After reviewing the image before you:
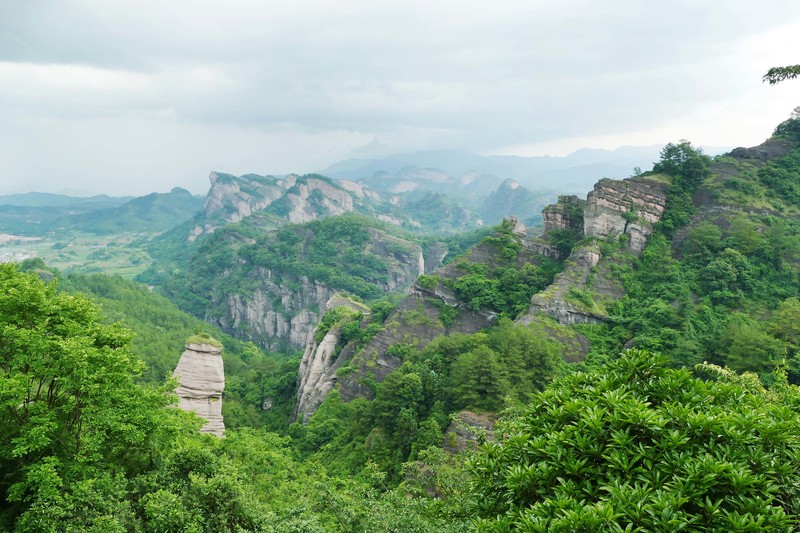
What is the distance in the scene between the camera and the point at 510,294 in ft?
124

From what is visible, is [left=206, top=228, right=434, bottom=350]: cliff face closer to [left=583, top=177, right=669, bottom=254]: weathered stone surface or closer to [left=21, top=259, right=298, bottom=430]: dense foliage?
[left=21, top=259, right=298, bottom=430]: dense foliage

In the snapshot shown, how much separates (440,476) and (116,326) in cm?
997

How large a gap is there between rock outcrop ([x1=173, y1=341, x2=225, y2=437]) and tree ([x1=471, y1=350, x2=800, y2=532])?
26.0m

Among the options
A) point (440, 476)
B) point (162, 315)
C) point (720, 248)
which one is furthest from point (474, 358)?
point (162, 315)

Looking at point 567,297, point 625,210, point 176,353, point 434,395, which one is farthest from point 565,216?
point 176,353

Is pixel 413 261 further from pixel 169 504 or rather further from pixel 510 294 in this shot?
pixel 169 504

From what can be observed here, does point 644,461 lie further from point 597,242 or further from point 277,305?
point 277,305

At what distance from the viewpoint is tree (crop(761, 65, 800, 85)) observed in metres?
11.1

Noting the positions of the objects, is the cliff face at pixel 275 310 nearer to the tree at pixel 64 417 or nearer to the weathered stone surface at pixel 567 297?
the weathered stone surface at pixel 567 297

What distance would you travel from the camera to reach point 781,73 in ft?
37.2

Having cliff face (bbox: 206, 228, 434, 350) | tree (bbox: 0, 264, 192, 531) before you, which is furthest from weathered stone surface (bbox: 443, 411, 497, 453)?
cliff face (bbox: 206, 228, 434, 350)

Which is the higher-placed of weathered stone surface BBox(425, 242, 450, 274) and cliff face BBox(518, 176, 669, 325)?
cliff face BBox(518, 176, 669, 325)

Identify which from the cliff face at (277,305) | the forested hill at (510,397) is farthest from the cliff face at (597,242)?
the cliff face at (277,305)

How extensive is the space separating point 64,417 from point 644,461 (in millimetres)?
12601
